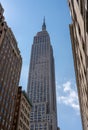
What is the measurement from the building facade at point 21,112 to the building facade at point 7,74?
18.7 feet

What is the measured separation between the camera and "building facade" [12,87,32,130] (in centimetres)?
7457

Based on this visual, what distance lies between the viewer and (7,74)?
7100 cm

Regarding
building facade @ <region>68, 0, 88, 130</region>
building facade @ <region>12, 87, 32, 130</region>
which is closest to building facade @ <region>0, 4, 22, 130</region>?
building facade @ <region>12, 87, 32, 130</region>

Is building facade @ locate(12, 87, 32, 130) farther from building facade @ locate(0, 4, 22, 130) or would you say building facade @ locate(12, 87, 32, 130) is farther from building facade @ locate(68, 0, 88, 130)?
building facade @ locate(68, 0, 88, 130)

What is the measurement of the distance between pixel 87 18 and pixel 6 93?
5811 cm

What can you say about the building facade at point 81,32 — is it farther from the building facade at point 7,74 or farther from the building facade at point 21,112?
the building facade at point 21,112

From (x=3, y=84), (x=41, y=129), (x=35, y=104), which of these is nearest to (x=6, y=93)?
(x=3, y=84)

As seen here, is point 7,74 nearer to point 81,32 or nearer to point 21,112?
point 21,112

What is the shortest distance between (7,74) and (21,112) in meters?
21.9

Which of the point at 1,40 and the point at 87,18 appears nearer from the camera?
the point at 87,18

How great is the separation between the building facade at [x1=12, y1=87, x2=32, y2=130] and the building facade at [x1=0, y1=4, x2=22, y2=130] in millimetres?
5697

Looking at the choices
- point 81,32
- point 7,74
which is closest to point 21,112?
point 7,74

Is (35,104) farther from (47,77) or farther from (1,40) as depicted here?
(1,40)

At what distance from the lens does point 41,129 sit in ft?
493
